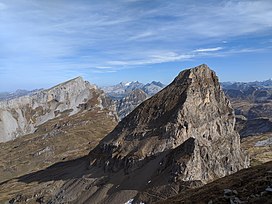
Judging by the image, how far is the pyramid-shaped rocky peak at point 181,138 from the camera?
105438 mm

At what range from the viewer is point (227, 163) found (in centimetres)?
12638

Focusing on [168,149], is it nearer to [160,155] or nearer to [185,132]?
[160,155]

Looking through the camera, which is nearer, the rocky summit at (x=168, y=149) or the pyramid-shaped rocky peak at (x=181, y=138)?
the rocky summit at (x=168, y=149)

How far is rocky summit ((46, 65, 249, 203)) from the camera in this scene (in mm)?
100688

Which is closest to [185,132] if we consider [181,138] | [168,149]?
[181,138]

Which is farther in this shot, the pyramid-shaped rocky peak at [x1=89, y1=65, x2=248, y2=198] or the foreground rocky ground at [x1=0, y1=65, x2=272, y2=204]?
the pyramid-shaped rocky peak at [x1=89, y1=65, x2=248, y2=198]

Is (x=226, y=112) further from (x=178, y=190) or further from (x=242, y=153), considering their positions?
(x=178, y=190)

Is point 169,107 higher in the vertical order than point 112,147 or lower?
higher

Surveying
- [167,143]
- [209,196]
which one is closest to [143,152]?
[167,143]

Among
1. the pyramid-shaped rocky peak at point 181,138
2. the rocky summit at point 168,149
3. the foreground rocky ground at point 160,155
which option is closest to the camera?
the foreground rocky ground at point 160,155

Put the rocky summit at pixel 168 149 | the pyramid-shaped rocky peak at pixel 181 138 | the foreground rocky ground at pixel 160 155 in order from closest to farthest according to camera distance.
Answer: the foreground rocky ground at pixel 160 155
the rocky summit at pixel 168 149
the pyramid-shaped rocky peak at pixel 181 138

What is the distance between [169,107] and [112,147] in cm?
2914

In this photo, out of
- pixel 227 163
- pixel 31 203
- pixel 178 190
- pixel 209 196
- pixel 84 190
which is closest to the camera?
pixel 209 196

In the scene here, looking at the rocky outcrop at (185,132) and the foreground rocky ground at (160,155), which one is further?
the rocky outcrop at (185,132)
